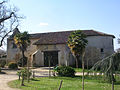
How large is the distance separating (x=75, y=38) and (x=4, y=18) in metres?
13.1

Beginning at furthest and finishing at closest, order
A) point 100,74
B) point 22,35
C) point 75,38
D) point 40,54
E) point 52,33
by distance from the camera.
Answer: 1. point 52,33
2. point 40,54
3. point 22,35
4. point 75,38
5. point 100,74

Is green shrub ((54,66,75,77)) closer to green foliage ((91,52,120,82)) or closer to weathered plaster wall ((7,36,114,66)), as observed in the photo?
green foliage ((91,52,120,82))

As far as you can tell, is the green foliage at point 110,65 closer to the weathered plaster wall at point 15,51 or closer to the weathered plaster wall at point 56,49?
the weathered plaster wall at point 56,49

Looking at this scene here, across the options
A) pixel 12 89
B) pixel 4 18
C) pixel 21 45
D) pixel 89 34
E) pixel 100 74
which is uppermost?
pixel 4 18

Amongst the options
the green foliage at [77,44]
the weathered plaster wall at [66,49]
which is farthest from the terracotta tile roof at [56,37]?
the green foliage at [77,44]

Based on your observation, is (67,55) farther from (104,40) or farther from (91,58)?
(104,40)

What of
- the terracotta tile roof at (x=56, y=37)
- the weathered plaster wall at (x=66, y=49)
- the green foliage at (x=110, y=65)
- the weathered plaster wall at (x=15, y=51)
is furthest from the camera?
the weathered plaster wall at (x=15, y=51)

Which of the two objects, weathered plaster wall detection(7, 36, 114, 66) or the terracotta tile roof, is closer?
weathered plaster wall detection(7, 36, 114, 66)

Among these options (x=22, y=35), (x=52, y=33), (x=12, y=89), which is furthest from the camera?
(x=52, y=33)

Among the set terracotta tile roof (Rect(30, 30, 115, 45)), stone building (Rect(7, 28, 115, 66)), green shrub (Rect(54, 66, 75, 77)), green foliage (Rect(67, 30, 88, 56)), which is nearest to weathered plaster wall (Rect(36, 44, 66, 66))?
stone building (Rect(7, 28, 115, 66))

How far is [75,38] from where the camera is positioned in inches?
1232

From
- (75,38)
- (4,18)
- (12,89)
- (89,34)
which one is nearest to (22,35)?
(4,18)

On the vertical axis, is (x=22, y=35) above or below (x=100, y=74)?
above

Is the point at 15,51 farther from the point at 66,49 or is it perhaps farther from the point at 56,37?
the point at 66,49
